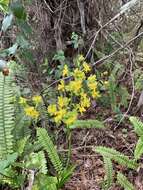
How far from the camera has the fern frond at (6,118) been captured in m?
2.88

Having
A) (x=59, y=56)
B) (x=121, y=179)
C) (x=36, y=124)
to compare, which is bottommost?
(x=121, y=179)

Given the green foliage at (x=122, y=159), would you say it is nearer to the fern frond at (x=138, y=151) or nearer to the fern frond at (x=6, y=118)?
the fern frond at (x=138, y=151)

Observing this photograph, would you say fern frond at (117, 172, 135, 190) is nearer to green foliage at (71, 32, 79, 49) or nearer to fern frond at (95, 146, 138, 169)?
fern frond at (95, 146, 138, 169)

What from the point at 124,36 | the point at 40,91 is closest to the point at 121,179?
the point at 40,91

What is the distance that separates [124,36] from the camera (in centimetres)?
405

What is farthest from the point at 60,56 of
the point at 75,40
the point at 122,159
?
the point at 122,159

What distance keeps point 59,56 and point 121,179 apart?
141 centimetres

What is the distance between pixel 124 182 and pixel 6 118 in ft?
3.26

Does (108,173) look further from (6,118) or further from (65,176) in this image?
(6,118)

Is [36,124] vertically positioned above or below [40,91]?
below

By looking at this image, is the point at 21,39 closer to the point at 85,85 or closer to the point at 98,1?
the point at 85,85

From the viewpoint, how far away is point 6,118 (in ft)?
9.64

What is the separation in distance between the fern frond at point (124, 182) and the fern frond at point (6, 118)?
81 centimetres

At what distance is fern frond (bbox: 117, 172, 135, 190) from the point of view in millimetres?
2660
